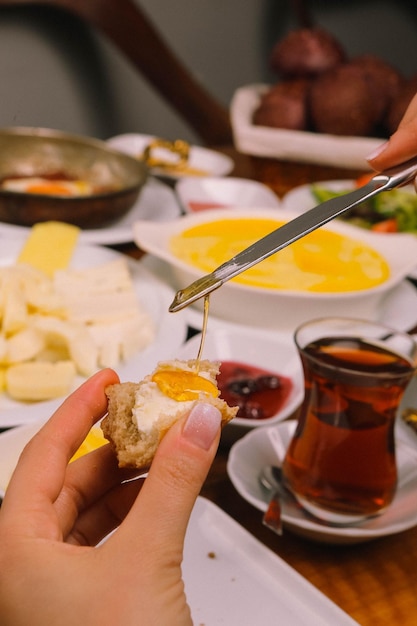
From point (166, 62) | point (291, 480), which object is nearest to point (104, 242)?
point (291, 480)

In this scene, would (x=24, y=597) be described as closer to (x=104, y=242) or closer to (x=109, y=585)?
(x=109, y=585)

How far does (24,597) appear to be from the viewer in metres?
0.50

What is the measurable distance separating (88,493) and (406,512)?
363 millimetres

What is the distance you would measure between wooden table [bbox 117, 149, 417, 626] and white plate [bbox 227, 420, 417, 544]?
25mm

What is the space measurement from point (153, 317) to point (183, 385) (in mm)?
714

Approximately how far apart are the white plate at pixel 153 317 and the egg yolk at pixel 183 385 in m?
0.18

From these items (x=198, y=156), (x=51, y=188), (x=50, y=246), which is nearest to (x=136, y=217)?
(x=51, y=188)

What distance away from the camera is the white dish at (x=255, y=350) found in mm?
1095

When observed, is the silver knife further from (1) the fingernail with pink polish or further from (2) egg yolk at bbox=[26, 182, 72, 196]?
(2) egg yolk at bbox=[26, 182, 72, 196]

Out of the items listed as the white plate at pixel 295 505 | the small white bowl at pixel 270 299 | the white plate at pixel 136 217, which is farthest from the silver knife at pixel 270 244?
the white plate at pixel 136 217

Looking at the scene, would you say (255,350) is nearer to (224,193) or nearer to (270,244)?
(270,244)

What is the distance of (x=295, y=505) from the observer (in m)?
0.84

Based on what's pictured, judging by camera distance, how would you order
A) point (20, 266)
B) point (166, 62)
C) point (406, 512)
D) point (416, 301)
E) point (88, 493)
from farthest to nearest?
1. point (166, 62)
2. point (416, 301)
3. point (20, 266)
4. point (406, 512)
5. point (88, 493)

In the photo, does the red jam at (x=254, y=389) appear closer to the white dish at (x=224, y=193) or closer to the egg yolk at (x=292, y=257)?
the egg yolk at (x=292, y=257)
